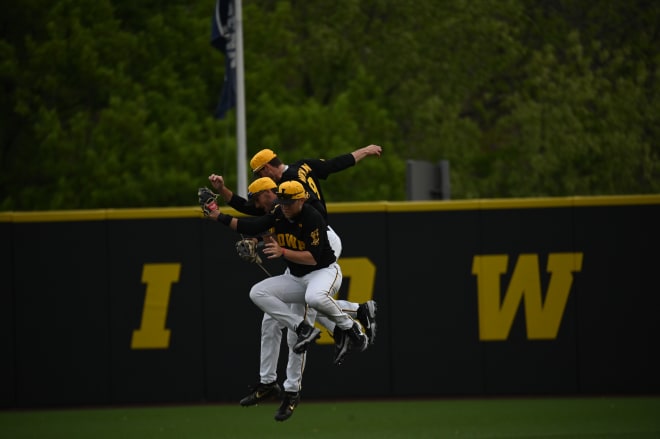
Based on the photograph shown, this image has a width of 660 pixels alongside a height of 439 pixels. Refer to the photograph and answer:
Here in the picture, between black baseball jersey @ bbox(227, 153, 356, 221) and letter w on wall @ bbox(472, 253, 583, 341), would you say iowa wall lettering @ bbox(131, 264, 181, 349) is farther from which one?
black baseball jersey @ bbox(227, 153, 356, 221)

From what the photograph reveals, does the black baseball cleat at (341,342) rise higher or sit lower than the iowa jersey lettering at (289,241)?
lower

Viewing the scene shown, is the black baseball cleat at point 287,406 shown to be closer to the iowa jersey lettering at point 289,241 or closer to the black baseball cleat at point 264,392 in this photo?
the black baseball cleat at point 264,392

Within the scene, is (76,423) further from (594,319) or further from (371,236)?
(594,319)

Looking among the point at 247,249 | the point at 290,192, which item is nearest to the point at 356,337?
the point at 247,249

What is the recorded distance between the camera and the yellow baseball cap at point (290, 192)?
11.3 meters

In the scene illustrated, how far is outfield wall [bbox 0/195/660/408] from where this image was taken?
17312mm

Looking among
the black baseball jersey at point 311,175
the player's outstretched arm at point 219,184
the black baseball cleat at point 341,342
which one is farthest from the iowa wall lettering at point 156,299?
the player's outstretched arm at point 219,184

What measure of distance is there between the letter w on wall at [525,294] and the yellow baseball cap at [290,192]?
660 cm

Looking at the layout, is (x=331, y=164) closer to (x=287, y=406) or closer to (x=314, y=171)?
(x=314, y=171)

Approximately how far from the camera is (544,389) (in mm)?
17312

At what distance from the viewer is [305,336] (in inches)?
473

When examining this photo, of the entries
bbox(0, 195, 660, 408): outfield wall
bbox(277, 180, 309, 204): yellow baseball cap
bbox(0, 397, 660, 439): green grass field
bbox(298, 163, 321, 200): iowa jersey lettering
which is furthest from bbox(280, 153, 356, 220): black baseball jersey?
bbox(0, 195, 660, 408): outfield wall

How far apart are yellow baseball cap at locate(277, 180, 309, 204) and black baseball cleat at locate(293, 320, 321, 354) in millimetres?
1442

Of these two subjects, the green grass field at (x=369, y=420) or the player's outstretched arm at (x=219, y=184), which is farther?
the green grass field at (x=369, y=420)
